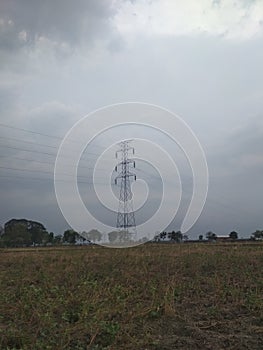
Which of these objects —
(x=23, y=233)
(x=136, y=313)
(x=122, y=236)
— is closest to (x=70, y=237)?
(x=23, y=233)

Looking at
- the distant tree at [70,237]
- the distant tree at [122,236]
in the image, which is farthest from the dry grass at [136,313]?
the distant tree at [70,237]

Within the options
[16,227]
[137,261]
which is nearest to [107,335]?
[137,261]

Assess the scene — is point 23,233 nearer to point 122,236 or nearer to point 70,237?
point 70,237

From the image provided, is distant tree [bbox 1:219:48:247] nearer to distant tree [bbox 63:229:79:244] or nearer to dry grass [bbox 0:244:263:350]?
distant tree [bbox 63:229:79:244]

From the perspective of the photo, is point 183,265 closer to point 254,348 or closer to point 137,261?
point 137,261

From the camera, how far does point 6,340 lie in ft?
18.6

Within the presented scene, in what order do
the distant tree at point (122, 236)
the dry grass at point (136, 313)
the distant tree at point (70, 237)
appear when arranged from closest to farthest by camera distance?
the dry grass at point (136, 313) → the distant tree at point (122, 236) → the distant tree at point (70, 237)

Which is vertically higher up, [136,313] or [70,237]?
[70,237]

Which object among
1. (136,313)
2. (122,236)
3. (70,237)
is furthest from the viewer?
(70,237)

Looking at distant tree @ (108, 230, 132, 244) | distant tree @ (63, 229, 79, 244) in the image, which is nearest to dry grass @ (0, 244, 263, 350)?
distant tree @ (108, 230, 132, 244)

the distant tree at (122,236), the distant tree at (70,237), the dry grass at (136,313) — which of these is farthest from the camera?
the distant tree at (70,237)

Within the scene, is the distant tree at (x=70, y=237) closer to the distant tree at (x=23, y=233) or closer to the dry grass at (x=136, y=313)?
the distant tree at (x=23, y=233)

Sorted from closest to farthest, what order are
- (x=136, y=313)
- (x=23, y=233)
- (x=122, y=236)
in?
(x=136, y=313) → (x=122, y=236) → (x=23, y=233)

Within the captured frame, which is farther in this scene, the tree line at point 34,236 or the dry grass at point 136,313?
the tree line at point 34,236
